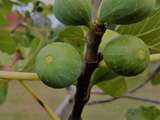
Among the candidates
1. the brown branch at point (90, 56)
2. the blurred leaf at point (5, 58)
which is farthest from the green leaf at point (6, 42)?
the brown branch at point (90, 56)

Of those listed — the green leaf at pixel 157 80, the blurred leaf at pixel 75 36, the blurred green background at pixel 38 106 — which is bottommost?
the blurred green background at pixel 38 106

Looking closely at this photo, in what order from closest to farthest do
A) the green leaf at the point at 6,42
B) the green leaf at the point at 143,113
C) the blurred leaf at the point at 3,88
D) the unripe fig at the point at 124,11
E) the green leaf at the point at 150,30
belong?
1. the unripe fig at the point at 124,11
2. the green leaf at the point at 150,30
3. the green leaf at the point at 143,113
4. the blurred leaf at the point at 3,88
5. the green leaf at the point at 6,42

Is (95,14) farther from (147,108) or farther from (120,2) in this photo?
(147,108)

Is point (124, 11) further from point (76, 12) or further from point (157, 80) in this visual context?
point (157, 80)

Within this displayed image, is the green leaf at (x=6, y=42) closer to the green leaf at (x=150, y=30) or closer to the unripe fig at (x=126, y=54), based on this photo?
the green leaf at (x=150, y=30)

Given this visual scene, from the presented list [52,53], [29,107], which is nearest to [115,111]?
[29,107]
